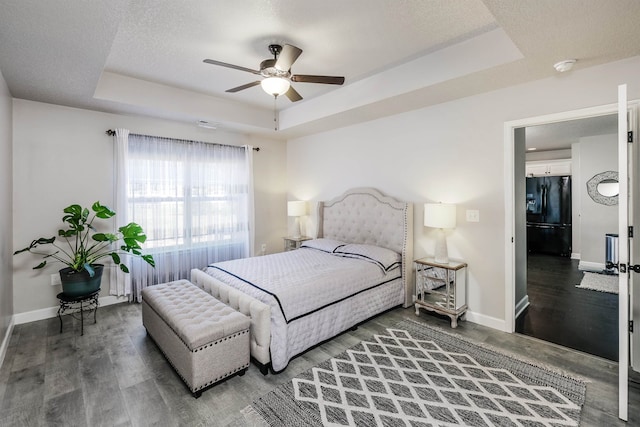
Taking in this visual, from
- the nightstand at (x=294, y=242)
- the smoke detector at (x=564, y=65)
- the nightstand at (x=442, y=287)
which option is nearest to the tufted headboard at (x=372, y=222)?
the nightstand at (x=442, y=287)

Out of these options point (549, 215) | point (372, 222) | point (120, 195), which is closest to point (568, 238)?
point (549, 215)

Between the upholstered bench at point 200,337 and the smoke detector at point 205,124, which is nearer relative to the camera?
the upholstered bench at point 200,337

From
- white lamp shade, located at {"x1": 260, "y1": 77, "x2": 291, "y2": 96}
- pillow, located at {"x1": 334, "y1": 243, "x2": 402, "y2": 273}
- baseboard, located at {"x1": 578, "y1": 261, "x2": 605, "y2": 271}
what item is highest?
white lamp shade, located at {"x1": 260, "y1": 77, "x2": 291, "y2": 96}

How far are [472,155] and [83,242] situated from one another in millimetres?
4789

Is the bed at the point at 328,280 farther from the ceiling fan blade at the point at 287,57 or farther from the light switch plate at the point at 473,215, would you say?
the ceiling fan blade at the point at 287,57

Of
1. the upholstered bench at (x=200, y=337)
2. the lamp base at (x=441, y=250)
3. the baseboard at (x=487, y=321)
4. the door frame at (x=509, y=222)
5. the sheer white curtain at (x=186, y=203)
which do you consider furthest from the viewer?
the sheer white curtain at (x=186, y=203)

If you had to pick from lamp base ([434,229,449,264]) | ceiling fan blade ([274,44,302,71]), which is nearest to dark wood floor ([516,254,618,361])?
lamp base ([434,229,449,264])

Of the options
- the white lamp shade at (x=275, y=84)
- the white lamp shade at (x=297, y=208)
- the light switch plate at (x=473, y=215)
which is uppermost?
the white lamp shade at (x=275, y=84)

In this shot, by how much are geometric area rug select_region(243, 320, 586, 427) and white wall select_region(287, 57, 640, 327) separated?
95cm

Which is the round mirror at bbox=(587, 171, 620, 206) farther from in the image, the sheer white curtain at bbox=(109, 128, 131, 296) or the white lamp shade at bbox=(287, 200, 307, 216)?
the sheer white curtain at bbox=(109, 128, 131, 296)

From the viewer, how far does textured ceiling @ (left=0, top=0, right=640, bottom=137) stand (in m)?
1.90

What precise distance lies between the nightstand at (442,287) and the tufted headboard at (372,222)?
0.81 feet

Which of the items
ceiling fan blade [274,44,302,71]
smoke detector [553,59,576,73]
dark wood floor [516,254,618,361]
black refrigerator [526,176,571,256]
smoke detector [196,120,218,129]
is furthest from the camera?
black refrigerator [526,176,571,256]

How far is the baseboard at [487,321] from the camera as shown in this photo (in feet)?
10.3
